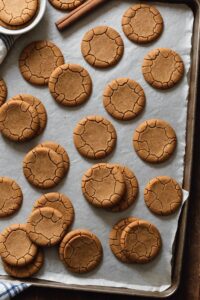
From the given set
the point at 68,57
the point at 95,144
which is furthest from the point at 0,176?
the point at 68,57

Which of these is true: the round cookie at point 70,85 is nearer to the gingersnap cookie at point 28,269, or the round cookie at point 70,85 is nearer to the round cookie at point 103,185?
the round cookie at point 103,185

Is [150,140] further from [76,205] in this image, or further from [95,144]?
[76,205]

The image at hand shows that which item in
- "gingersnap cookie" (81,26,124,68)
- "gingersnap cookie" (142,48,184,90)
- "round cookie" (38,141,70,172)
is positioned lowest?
"round cookie" (38,141,70,172)

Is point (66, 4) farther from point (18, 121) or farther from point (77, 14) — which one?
point (18, 121)

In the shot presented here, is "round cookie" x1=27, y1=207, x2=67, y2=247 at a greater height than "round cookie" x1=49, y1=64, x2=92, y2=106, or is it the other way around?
"round cookie" x1=49, y1=64, x2=92, y2=106

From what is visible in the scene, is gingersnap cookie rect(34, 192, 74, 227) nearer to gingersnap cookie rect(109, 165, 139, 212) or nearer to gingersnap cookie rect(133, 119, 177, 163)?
gingersnap cookie rect(109, 165, 139, 212)

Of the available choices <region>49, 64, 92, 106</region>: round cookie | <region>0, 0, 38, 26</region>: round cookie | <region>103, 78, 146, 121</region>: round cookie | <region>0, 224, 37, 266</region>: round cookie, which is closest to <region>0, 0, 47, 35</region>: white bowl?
<region>0, 0, 38, 26</region>: round cookie
